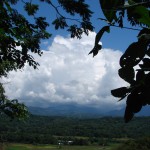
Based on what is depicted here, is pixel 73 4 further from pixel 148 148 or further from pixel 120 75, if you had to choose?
pixel 148 148

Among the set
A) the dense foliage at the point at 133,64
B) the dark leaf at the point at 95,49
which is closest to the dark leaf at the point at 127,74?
the dense foliage at the point at 133,64

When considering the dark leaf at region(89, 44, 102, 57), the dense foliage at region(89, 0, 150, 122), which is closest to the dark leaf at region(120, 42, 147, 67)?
the dense foliage at region(89, 0, 150, 122)

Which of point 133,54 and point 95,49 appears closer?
point 133,54

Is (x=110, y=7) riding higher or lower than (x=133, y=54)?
higher

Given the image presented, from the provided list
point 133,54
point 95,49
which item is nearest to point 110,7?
point 133,54

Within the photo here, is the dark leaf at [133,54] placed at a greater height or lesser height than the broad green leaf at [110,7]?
lesser

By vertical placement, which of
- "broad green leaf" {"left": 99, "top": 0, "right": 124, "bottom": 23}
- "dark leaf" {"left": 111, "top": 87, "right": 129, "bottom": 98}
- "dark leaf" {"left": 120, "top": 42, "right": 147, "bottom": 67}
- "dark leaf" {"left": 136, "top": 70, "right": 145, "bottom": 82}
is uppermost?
"broad green leaf" {"left": 99, "top": 0, "right": 124, "bottom": 23}

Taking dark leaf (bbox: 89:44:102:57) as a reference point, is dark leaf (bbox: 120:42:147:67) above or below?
below

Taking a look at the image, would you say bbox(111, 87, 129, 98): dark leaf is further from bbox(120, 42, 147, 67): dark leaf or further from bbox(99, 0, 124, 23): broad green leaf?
bbox(99, 0, 124, 23): broad green leaf

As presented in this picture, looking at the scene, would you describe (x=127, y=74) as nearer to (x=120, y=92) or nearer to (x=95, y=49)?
(x=120, y=92)

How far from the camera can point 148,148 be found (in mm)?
39562

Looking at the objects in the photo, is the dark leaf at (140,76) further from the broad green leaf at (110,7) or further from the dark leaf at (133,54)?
the broad green leaf at (110,7)

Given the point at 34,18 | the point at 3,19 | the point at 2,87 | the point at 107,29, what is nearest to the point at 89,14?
the point at 34,18

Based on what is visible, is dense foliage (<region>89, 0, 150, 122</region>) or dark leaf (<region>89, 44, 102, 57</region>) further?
dark leaf (<region>89, 44, 102, 57</region>)
